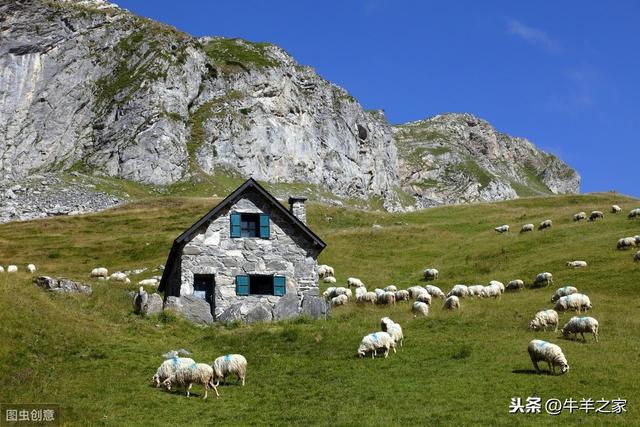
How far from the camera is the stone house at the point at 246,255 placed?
39781 mm

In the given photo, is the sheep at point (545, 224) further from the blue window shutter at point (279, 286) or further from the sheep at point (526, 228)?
the blue window shutter at point (279, 286)

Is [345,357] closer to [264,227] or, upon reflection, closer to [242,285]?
[242,285]

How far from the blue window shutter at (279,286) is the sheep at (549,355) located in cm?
1899

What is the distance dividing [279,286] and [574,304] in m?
16.3

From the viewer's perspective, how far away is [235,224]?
4091 centimetres

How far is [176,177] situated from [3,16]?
211 ft

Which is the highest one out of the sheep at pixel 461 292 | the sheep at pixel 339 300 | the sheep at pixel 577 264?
the sheep at pixel 577 264

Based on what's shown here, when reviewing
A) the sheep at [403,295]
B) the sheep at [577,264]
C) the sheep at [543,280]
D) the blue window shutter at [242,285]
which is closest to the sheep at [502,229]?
the sheep at [577,264]

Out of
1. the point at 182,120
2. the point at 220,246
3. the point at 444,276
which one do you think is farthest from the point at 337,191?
the point at 220,246

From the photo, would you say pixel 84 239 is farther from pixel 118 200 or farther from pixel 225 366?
pixel 225 366

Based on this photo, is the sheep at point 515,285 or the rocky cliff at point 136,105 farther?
the rocky cliff at point 136,105

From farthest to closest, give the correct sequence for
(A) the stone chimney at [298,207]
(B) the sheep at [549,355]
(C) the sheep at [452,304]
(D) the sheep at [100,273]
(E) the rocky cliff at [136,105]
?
(E) the rocky cliff at [136,105]
(D) the sheep at [100,273]
(A) the stone chimney at [298,207]
(C) the sheep at [452,304]
(B) the sheep at [549,355]

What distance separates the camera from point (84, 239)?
77250mm

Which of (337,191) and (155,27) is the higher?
(155,27)
